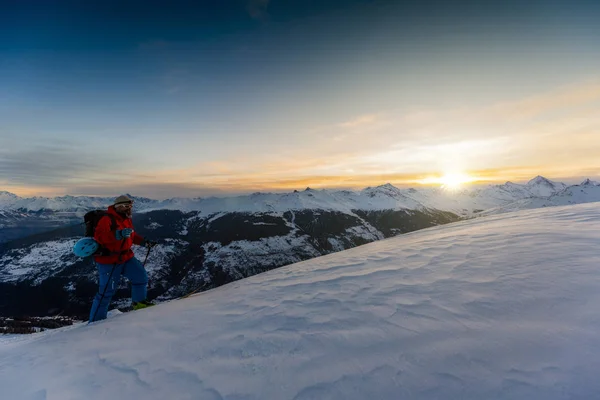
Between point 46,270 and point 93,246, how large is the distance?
803 ft

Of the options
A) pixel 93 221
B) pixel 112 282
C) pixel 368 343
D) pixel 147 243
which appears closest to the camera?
pixel 368 343

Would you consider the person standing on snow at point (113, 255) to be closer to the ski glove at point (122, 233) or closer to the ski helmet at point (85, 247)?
the ski glove at point (122, 233)

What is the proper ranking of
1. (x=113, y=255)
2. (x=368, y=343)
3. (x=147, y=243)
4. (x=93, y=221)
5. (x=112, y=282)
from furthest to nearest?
(x=147, y=243), (x=112, y=282), (x=113, y=255), (x=93, y=221), (x=368, y=343)

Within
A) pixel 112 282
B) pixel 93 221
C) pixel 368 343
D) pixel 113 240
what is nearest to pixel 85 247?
pixel 113 240

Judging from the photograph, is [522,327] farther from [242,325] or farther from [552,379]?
[242,325]

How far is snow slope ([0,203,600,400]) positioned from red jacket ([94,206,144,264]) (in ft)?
6.41

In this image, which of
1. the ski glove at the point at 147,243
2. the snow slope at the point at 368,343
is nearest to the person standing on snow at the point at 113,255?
the ski glove at the point at 147,243

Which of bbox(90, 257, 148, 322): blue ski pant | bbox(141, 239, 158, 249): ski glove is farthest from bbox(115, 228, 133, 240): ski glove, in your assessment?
bbox(141, 239, 158, 249): ski glove

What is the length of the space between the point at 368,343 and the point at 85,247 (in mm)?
7095

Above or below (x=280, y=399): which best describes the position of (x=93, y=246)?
above

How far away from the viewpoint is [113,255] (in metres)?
7.88

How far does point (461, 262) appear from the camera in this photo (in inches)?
271

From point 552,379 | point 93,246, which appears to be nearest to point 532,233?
point 552,379

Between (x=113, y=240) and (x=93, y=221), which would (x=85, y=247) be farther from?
(x=93, y=221)
